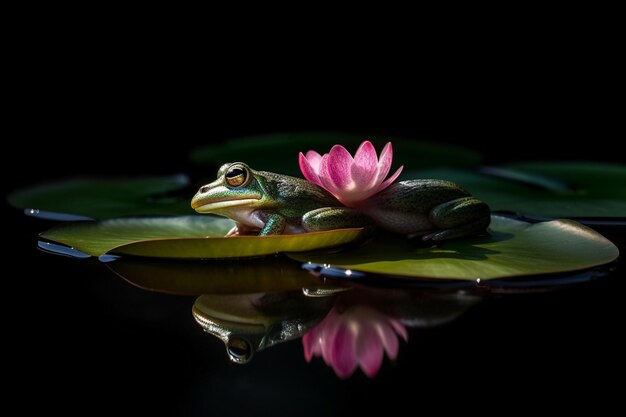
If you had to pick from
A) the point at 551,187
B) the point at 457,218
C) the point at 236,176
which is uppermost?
the point at 236,176

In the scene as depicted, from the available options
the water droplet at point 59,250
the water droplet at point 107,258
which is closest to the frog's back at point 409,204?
the water droplet at point 107,258

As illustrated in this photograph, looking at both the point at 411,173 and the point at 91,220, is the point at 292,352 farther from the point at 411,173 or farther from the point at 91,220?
the point at 411,173

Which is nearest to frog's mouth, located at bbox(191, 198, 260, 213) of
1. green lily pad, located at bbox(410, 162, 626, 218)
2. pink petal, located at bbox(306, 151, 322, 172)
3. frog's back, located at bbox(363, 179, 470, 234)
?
pink petal, located at bbox(306, 151, 322, 172)

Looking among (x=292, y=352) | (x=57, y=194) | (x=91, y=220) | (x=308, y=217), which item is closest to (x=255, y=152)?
(x=57, y=194)

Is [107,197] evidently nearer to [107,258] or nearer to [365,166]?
[107,258]

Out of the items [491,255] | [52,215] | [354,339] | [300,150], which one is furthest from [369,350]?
[300,150]

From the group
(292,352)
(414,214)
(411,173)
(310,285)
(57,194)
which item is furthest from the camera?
(411,173)

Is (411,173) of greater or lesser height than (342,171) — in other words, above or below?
below
